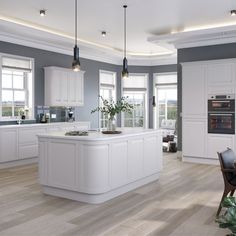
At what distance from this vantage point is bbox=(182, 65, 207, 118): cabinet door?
7.16 metres

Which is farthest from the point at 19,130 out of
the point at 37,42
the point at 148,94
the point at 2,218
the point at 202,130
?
the point at 148,94

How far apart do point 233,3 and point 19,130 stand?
16.3 feet

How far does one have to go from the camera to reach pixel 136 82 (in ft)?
36.4

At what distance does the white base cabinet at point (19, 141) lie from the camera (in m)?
6.61

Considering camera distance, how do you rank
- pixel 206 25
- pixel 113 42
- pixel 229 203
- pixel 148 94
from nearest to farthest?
pixel 229 203 → pixel 206 25 → pixel 113 42 → pixel 148 94

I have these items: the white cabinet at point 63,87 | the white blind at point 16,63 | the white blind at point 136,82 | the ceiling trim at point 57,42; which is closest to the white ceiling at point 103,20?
the ceiling trim at point 57,42

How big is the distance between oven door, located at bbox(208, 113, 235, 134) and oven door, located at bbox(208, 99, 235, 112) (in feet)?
0.36

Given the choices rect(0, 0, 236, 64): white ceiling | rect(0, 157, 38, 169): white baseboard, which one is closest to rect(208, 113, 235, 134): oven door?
rect(0, 0, 236, 64): white ceiling

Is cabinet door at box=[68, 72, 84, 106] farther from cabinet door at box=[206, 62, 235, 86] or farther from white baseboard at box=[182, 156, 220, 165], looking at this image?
cabinet door at box=[206, 62, 235, 86]

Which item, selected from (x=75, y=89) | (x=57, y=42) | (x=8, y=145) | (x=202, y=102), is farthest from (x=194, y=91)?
(x=8, y=145)

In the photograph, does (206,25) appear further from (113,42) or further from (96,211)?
(96,211)

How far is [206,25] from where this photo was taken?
271 inches

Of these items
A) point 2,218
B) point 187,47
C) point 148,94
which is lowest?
point 2,218

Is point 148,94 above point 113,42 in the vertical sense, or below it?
below
